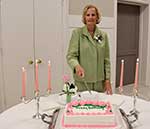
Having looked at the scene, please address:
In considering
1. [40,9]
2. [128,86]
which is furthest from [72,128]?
[128,86]

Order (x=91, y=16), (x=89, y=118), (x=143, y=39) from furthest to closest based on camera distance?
(x=143, y=39), (x=91, y=16), (x=89, y=118)

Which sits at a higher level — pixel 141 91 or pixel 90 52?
pixel 90 52

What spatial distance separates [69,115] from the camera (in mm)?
1151

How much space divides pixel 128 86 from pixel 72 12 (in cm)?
233

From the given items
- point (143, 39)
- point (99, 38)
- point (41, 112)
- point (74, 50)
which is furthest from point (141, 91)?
point (41, 112)

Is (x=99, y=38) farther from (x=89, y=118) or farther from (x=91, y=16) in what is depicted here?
(x=89, y=118)

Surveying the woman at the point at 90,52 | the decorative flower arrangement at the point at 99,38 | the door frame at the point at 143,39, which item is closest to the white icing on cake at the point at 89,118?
the woman at the point at 90,52

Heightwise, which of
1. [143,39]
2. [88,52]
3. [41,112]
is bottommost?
[41,112]

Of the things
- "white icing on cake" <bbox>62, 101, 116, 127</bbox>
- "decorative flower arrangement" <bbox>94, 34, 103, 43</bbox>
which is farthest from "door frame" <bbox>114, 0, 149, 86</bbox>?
"white icing on cake" <bbox>62, 101, 116, 127</bbox>

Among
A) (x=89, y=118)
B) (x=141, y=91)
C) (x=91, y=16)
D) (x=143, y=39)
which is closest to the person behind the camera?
(x=89, y=118)

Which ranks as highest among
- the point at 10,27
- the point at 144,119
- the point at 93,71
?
the point at 10,27

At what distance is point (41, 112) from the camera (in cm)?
147

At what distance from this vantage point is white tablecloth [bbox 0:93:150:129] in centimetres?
126

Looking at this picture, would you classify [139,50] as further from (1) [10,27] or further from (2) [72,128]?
(2) [72,128]
